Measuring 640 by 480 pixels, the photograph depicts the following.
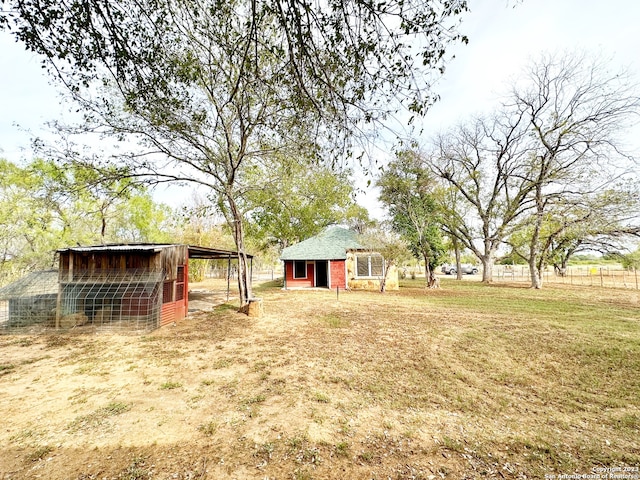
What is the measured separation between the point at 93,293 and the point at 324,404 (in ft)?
26.6

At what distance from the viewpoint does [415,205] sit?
22.4 meters

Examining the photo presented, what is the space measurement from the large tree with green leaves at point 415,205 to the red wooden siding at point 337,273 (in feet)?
19.4

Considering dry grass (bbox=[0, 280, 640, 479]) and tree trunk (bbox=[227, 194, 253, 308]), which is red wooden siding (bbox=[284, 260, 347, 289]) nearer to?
tree trunk (bbox=[227, 194, 253, 308])

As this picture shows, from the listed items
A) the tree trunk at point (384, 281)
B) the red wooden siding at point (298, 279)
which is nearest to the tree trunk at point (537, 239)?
the tree trunk at point (384, 281)

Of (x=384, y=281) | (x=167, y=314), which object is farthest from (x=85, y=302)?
(x=384, y=281)

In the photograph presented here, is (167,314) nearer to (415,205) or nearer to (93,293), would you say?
(93,293)

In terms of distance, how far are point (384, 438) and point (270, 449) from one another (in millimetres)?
1356

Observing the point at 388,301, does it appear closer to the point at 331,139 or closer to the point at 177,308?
the point at 177,308

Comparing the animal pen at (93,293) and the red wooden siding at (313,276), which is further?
the red wooden siding at (313,276)

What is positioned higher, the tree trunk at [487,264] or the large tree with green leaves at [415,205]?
the large tree with green leaves at [415,205]

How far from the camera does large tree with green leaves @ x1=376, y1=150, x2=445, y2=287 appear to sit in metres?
21.9

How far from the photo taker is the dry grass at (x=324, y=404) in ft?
9.48

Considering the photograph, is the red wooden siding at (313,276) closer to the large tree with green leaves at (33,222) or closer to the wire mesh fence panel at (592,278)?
the large tree with green leaves at (33,222)

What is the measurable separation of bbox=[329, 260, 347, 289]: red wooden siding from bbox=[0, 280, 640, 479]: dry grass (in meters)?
11.6
